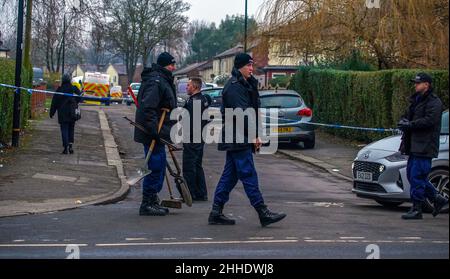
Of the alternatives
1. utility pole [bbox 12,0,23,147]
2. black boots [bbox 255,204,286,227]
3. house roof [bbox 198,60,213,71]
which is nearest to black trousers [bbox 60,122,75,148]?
utility pole [bbox 12,0,23,147]

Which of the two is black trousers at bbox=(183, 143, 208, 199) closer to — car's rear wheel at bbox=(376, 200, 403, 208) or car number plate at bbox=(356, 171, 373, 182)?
car number plate at bbox=(356, 171, 373, 182)

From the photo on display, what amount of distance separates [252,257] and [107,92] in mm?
54524

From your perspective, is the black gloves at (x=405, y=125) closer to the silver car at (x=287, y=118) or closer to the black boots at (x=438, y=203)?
the black boots at (x=438, y=203)

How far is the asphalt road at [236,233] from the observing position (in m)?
8.49

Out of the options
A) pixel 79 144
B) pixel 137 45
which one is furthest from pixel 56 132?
pixel 137 45

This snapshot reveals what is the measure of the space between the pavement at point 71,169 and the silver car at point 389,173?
385 centimetres

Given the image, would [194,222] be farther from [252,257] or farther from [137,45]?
[137,45]

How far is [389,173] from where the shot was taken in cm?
1252

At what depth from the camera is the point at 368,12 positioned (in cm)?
2948

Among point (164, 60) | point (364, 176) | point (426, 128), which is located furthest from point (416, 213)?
point (164, 60)

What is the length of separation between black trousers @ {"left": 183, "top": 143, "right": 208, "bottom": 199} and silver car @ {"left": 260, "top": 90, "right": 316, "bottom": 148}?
10.3 meters

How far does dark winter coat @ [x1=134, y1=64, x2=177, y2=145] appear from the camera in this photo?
1130 cm

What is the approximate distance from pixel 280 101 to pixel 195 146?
1081 centimetres

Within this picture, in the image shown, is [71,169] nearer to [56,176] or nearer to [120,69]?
[56,176]
